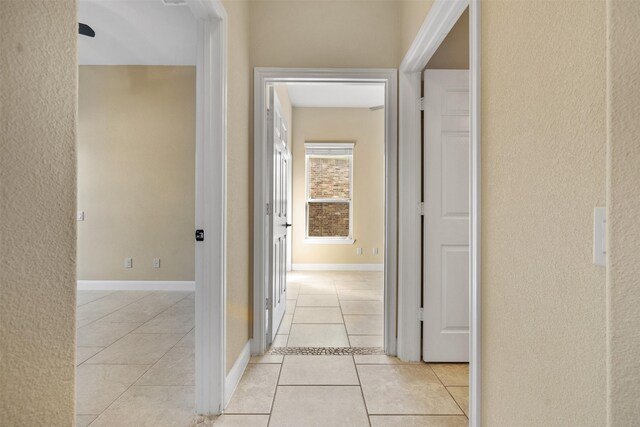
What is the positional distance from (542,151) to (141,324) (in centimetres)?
352

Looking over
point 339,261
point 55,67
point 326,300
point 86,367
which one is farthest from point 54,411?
point 339,261

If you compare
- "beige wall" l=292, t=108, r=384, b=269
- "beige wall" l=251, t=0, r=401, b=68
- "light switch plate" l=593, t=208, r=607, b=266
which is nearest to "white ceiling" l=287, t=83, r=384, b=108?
"beige wall" l=292, t=108, r=384, b=269

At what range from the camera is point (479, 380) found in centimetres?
134

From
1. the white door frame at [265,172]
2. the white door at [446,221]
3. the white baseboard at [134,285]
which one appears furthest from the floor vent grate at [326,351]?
the white baseboard at [134,285]

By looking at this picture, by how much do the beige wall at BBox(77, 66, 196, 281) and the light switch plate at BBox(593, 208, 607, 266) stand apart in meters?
4.55

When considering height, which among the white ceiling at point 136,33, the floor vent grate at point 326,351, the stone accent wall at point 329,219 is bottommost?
the floor vent grate at point 326,351

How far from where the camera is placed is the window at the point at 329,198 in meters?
6.55

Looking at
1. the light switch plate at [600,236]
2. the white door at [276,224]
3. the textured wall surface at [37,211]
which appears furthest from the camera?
the white door at [276,224]

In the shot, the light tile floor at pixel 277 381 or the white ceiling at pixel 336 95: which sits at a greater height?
the white ceiling at pixel 336 95

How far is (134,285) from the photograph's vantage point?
15.6 ft

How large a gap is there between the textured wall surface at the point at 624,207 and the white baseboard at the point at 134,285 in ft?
15.7

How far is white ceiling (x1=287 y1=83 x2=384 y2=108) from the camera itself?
5.45 m

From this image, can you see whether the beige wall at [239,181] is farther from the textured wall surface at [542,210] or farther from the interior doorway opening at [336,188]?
the interior doorway opening at [336,188]

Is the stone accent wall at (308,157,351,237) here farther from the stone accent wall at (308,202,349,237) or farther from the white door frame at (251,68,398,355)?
the white door frame at (251,68,398,355)
